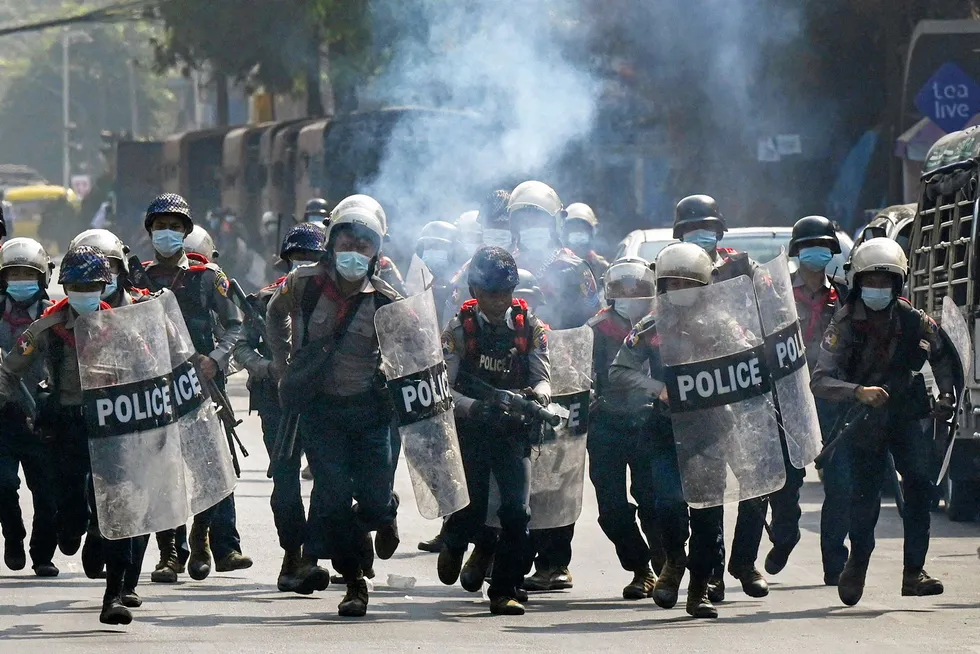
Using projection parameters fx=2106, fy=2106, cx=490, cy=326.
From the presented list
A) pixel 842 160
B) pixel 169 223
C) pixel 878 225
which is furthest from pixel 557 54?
pixel 169 223

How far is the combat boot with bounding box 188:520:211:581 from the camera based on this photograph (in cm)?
952

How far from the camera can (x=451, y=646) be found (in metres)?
7.50

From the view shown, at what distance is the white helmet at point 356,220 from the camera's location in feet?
26.6

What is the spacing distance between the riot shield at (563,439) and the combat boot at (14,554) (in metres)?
2.34

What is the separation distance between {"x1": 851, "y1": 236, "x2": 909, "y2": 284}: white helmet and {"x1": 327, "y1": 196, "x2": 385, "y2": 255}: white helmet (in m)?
1.95

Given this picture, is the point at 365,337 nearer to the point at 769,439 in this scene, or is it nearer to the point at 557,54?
the point at 769,439

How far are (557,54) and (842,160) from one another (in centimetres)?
374

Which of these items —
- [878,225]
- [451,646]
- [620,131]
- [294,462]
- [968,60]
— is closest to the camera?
[451,646]

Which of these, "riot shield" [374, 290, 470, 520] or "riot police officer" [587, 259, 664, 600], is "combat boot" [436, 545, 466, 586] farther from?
"riot police officer" [587, 259, 664, 600]

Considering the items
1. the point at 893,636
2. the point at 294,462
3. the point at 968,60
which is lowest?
the point at 893,636

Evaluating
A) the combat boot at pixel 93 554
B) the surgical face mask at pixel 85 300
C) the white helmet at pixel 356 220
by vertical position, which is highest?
the white helmet at pixel 356 220

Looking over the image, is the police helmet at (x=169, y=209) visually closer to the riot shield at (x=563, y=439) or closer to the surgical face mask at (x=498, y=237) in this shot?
the riot shield at (x=563, y=439)

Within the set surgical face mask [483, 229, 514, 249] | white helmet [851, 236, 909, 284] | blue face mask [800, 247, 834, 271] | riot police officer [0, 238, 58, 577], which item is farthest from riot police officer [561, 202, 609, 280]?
white helmet [851, 236, 909, 284]

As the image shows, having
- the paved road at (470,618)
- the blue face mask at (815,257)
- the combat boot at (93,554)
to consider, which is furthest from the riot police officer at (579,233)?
the combat boot at (93,554)
